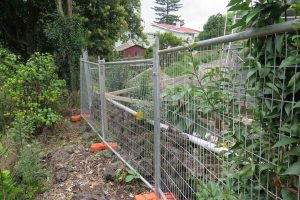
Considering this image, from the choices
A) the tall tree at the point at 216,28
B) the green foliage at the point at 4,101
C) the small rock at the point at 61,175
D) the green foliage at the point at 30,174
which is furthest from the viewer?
the green foliage at the point at 4,101

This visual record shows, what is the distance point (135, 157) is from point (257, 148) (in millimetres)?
2546

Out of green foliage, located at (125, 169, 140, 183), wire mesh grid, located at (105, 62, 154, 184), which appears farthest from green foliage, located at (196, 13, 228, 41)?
green foliage, located at (125, 169, 140, 183)

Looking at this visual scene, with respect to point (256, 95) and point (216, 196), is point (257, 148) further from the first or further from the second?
point (216, 196)

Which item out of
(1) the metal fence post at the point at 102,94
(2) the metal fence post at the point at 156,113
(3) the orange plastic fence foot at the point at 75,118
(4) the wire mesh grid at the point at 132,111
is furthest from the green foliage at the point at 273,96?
(3) the orange plastic fence foot at the point at 75,118

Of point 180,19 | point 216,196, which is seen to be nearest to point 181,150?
point 216,196

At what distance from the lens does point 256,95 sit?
1.31 meters

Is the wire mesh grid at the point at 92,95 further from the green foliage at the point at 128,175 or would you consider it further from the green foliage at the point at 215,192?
the green foliage at the point at 215,192

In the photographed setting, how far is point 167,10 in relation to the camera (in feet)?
192

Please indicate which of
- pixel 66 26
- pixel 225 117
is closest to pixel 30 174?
pixel 225 117

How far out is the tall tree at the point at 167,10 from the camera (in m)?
57.8

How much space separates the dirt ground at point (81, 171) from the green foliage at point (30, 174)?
11 centimetres

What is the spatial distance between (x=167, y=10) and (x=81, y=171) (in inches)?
2271

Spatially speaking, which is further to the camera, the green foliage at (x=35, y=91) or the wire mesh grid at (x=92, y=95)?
the green foliage at (x=35, y=91)

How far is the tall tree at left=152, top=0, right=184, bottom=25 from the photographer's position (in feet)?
190
